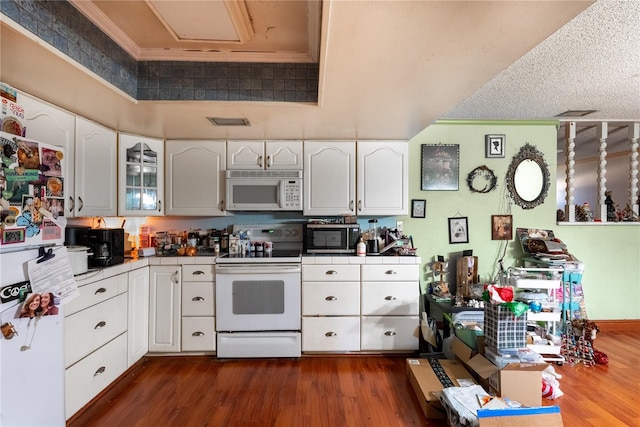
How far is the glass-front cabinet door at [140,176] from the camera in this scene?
2720mm

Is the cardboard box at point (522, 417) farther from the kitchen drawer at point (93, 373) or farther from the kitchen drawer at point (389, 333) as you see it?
the kitchen drawer at point (93, 373)

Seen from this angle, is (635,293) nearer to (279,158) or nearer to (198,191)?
(279,158)

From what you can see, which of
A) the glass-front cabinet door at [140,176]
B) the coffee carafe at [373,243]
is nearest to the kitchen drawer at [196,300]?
the glass-front cabinet door at [140,176]

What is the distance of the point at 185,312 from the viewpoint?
2750 millimetres

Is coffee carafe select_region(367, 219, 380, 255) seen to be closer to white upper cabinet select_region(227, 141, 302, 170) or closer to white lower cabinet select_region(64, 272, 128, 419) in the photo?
white upper cabinet select_region(227, 141, 302, 170)

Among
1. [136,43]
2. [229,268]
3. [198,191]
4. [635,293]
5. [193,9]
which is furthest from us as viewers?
[635,293]

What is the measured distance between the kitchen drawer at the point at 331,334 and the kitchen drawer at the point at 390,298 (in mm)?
184

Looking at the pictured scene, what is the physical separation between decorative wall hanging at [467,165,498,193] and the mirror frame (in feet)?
0.58

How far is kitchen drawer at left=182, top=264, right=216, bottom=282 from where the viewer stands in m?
2.76

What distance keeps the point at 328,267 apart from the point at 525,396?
1.61 meters

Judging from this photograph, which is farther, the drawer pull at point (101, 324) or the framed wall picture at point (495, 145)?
A: the framed wall picture at point (495, 145)

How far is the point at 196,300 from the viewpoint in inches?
108

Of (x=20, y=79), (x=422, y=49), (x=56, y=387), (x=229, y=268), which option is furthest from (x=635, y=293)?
A: (x=20, y=79)

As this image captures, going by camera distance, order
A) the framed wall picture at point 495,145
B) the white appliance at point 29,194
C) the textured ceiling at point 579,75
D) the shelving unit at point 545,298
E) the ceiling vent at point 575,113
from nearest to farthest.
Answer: the white appliance at point 29,194
the textured ceiling at point 579,75
the shelving unit at point 545,298
the ceiling vent at point 575,113
the framed wall picture at point 495,145
